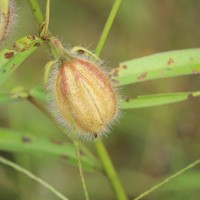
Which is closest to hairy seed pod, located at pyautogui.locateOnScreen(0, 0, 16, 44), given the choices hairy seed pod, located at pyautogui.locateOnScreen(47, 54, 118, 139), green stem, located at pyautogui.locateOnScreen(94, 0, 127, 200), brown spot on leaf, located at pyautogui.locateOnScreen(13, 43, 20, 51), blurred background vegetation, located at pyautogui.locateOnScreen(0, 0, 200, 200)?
brown spot on leaf, located at pyautogui.locateOnScreen(13, 43, 20, 51)

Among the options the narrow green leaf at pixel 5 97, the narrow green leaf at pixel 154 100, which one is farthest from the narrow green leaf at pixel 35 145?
the narrow green leaf at pixel 154 100

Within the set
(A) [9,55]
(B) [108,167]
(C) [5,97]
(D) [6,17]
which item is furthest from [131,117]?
(D) [6,17]

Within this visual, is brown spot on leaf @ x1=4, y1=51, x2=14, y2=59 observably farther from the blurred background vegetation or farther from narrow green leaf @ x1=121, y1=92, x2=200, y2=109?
the blurred background vegetation

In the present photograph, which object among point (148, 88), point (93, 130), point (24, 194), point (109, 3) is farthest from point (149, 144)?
point (93, 130)

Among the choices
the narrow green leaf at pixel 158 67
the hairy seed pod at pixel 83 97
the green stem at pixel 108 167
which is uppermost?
the narrow green leaf at pixel 158 67

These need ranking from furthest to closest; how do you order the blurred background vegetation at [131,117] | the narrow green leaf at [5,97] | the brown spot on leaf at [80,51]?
1. the blurred background vegetation at [131,117]
2. the narrow green leaf at [5,97]
3. the brown spot on leaf at [80,51]

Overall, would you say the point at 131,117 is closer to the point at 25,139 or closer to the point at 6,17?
the point at 25,139

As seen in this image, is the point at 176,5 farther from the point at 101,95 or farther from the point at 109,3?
the point at 101,95

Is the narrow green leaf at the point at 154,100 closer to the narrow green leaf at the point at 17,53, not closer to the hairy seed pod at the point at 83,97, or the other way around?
the hairy seed pod at the point at 83,97
